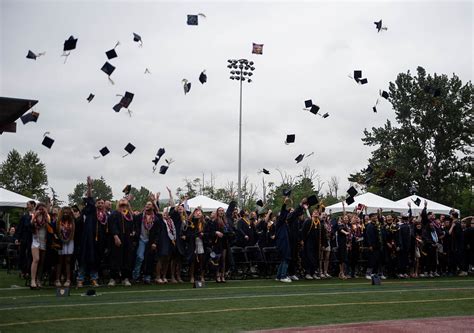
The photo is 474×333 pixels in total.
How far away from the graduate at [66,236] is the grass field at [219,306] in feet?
3.19

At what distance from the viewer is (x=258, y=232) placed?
20000mm

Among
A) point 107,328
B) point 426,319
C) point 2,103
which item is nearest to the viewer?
point 2,103

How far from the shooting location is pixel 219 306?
441 inches

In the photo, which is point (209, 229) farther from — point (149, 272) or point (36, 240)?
point (36, 240)

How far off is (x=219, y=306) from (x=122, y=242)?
4954mm

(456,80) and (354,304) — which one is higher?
(456,80)

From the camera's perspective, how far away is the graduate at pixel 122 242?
15227 mm

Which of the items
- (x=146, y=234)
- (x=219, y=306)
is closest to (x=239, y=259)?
(x=146, y=234)

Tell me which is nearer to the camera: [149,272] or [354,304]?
[354,304]

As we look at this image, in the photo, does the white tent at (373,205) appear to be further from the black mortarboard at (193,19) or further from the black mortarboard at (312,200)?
the black mortarboard at (193,19)

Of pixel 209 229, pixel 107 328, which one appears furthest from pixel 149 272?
pixel 107 328

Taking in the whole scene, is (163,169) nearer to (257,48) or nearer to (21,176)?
(257,48)

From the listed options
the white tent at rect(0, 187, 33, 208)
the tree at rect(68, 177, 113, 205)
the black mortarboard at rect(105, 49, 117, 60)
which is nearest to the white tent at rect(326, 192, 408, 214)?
the white tent at rect(0, 187, 33, 208)

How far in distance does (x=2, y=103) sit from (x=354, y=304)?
7.49 metres
